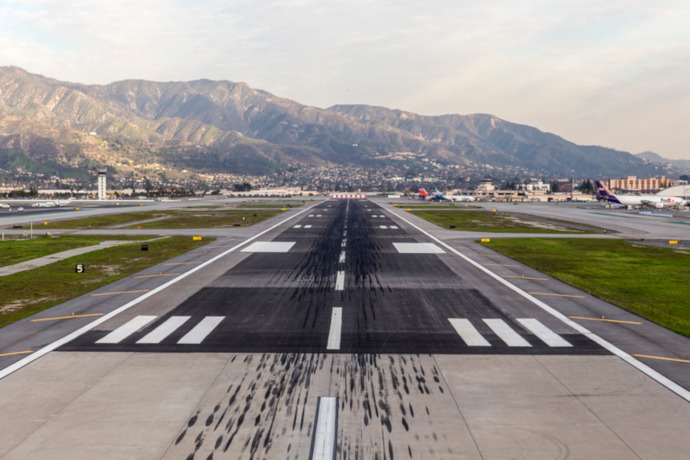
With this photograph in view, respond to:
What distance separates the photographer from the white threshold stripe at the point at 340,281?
2352 cm

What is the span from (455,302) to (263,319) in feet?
29.2

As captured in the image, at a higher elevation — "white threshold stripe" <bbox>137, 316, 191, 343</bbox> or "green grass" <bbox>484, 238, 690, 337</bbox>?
"green grass" <bbox>484, 238, 690, 337</bbox>

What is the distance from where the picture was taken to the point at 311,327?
16.6m

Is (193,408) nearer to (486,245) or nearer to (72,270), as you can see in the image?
(72,270)

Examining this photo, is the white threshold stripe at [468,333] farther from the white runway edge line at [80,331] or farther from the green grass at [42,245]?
the green grass at [42,245]

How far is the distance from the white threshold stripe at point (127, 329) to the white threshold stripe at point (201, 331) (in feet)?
6.76

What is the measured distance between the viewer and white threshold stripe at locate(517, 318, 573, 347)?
15109 mm

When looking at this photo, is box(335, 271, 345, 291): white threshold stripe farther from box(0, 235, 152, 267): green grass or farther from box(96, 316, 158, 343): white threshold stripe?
box(0, 235, 152, 267): green grass

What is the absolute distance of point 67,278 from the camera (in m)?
25.5

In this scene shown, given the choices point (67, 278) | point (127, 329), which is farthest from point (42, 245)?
point (127, 329)

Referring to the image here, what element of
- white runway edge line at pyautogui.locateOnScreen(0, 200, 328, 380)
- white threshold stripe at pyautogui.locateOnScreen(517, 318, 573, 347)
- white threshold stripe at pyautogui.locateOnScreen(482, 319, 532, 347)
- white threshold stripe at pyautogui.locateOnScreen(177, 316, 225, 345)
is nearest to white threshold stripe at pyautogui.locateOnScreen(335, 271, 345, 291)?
white threshold stripe at pyautogui.locateOnScreen(177, 316, 225, 345)

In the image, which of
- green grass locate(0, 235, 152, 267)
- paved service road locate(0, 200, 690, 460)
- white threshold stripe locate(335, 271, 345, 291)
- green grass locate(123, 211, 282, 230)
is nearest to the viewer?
paved service road locate(0, 200, 690, 460)

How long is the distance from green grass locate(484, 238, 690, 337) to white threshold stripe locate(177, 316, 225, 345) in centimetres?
1733

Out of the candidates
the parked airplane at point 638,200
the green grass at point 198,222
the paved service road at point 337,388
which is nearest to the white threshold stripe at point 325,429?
the paved service road at point 337,388
